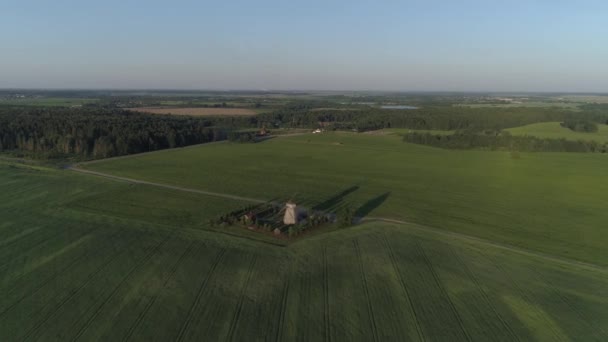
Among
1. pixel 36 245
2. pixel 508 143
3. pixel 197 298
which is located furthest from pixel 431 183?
pixel 508 143

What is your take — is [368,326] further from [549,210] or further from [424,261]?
[549,210]

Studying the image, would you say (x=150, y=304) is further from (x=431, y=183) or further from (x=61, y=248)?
(x=431, y=183)

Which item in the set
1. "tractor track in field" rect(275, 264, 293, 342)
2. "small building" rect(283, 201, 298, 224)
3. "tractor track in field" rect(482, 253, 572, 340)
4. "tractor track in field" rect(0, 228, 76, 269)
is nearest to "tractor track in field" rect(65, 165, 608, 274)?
"tractor track in field" rect(482, 253, 572, 340)

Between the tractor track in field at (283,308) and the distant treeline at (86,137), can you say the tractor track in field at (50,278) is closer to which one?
the tractor track in field at (283,308)

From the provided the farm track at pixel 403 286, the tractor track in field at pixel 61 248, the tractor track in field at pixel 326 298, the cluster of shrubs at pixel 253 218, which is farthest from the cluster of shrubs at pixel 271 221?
the tractor track in field at pixel 61 248

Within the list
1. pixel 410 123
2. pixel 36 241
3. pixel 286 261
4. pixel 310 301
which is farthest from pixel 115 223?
pixel 410 123

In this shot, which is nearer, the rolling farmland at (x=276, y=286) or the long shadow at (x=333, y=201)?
the rolling farmland at (x=276, y=286)
